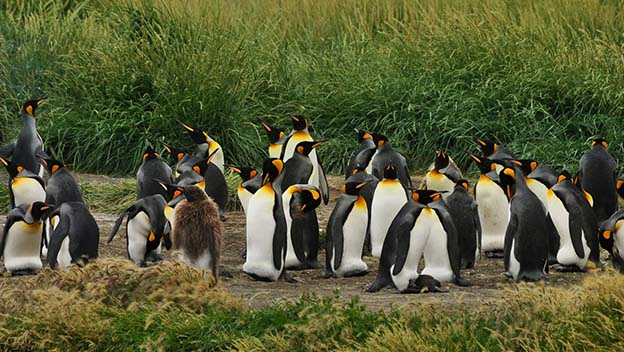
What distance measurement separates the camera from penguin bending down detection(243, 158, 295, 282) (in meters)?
9.27

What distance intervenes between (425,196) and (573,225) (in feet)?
3.97

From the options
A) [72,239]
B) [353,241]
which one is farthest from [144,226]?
[353,241]

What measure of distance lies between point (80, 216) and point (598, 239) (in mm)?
3534

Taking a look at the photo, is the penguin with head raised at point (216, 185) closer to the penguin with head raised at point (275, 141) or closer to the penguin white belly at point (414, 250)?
Answer: the penguin with head raised at point (275, 141)

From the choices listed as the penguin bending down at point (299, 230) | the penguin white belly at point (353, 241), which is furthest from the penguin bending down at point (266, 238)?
the penguin white belly at point (353, 241)

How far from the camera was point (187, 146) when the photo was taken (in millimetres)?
14352

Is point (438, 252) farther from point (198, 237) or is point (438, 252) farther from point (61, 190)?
point (61, 190)

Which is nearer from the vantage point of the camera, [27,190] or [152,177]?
[27,190]

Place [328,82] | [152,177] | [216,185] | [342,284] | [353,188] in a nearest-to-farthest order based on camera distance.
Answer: [342,284], [353,188], [152,177], [216,185], [328,82]

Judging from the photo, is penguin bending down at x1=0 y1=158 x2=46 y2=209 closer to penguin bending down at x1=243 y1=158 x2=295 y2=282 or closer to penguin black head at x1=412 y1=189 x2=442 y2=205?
penguin bending down at x1=243 y1=158 x2=295 y2=282

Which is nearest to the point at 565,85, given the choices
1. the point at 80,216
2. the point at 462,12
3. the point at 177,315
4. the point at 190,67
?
the point at 462,12

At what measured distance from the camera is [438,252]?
908 centimetres

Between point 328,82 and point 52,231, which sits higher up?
point 328,82

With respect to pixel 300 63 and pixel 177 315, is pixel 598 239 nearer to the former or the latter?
pixel 177 315
